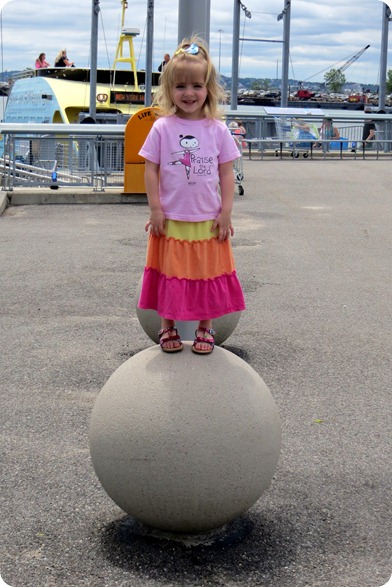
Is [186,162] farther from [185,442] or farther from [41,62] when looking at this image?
[41,62]

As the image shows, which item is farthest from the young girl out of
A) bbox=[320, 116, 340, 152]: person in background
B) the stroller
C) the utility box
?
bbox=[320, 116, 340, 152]: person in background

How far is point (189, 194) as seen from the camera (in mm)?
5008

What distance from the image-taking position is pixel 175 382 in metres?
4.71

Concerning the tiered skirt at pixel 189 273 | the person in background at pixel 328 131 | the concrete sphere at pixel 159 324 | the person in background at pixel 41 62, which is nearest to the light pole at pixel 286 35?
the person in background at pixel 328 131

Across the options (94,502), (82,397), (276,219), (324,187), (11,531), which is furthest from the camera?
(324,187)

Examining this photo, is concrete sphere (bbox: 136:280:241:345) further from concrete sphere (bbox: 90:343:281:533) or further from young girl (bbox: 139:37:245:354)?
concrete sphere (bbox: 90:343:281:533)

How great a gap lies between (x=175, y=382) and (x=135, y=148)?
15204 mm

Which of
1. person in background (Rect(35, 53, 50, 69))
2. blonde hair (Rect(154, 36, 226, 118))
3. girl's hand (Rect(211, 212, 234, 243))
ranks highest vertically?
person in background (Rect(35, 53, 50, 69))

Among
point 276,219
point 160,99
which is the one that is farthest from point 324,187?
point 160,99

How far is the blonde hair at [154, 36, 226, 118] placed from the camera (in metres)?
4.93

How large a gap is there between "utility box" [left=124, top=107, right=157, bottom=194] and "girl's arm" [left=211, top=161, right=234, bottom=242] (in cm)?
1361

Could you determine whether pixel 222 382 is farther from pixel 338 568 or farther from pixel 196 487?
pixel 338 568

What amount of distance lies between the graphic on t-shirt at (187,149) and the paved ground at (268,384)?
1.85m

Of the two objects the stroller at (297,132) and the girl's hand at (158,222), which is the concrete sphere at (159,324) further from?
the stroller at (297,132)
